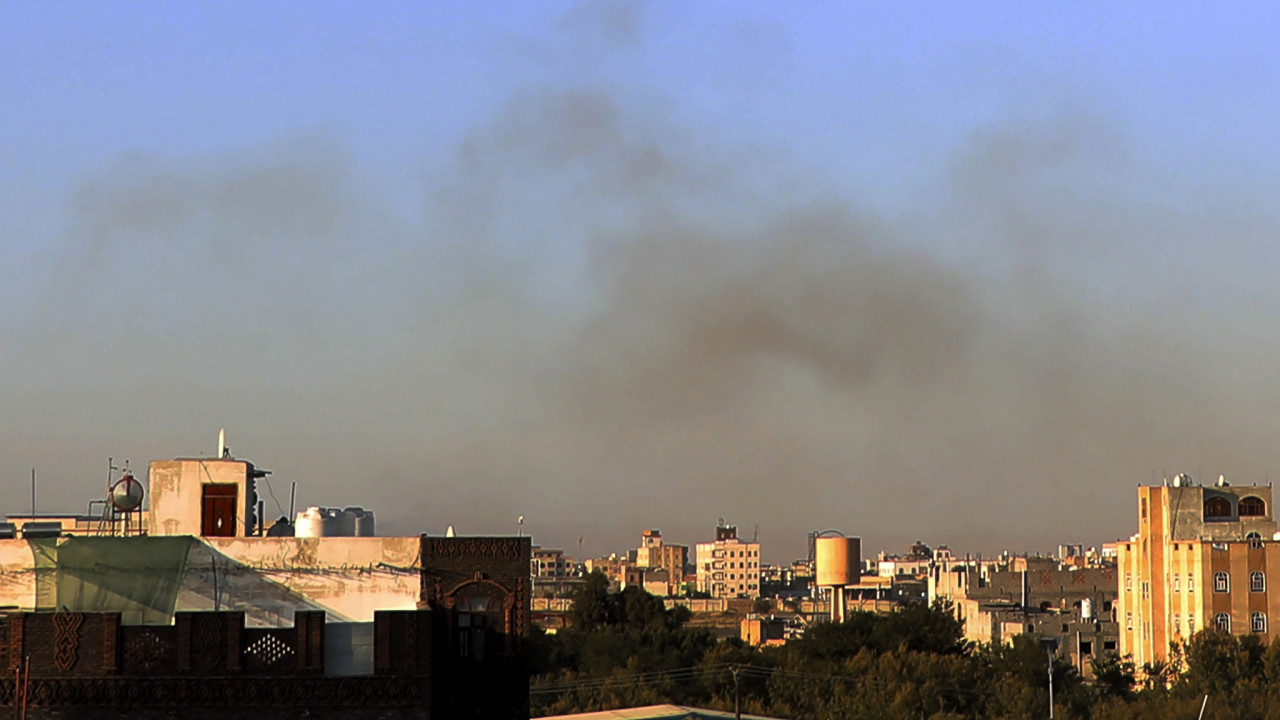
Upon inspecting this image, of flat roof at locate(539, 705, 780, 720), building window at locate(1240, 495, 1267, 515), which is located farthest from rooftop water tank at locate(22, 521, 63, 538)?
building window at locate(1240, 495, 1267, 515)

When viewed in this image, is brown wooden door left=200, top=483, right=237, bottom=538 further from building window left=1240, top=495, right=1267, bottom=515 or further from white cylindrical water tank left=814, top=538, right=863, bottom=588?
white cylindrical water tank left=814, top=538, right=863, bottom=588

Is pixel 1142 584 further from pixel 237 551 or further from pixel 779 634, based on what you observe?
pixel 237 551

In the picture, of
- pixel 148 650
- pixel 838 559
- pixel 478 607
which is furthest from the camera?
pixel 838 559

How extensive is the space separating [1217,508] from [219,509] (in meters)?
99.2

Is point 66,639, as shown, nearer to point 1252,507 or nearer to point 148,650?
point 148,650

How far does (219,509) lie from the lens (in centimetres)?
5400

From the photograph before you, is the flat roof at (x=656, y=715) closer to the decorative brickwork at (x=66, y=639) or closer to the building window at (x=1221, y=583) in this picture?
the decorative brickwork at (x=66, y=639)

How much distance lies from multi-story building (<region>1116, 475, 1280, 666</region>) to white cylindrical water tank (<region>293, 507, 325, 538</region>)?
87336 millimetres

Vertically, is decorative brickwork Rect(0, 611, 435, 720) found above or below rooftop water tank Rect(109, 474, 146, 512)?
below

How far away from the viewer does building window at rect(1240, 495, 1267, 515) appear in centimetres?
13525

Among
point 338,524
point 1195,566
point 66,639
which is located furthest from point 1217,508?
point 66,639

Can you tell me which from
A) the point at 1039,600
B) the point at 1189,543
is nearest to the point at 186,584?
the point at 1189,543

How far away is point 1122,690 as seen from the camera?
4405 inches

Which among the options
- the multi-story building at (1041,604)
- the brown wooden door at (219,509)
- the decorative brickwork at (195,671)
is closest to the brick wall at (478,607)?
the decorative brickwork at (195,671)
